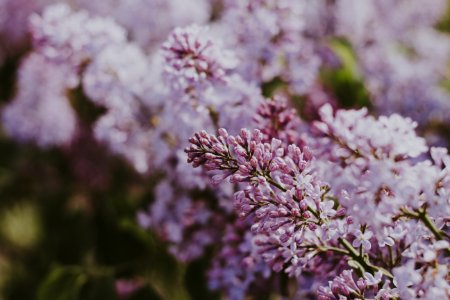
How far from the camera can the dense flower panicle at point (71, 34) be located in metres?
0.89

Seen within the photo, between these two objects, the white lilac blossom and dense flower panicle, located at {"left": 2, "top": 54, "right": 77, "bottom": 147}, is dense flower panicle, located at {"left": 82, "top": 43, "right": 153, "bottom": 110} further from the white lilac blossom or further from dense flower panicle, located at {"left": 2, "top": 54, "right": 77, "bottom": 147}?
the white lilac blossom

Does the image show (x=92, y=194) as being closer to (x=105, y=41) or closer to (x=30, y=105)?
(x=30, y=105)

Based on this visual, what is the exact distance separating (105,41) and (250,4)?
0.22 meters

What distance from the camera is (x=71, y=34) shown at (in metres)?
0.90

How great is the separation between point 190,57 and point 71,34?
0.30m

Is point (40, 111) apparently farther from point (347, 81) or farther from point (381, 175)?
→ point (381, 175)

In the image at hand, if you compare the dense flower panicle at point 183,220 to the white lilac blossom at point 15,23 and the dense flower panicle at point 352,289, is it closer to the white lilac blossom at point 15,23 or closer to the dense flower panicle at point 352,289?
the dense flower panicle at point 352,289

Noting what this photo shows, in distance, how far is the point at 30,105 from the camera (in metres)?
1.27

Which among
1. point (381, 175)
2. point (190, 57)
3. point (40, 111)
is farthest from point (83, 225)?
point (381, 175)

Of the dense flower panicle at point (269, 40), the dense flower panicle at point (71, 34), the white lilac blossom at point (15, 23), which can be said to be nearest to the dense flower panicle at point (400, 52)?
the dense flower panicle at point (269, 40)

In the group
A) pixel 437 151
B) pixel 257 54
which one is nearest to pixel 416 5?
pixel 257 54

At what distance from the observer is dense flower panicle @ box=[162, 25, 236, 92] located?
671 mm

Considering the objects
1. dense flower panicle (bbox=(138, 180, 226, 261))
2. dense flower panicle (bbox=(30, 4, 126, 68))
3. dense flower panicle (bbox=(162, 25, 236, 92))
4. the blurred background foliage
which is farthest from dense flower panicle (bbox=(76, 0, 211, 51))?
dense flower panicle (bbox=(162, 25, 236, 92))

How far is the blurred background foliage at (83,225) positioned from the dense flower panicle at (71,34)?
0.82 feet
